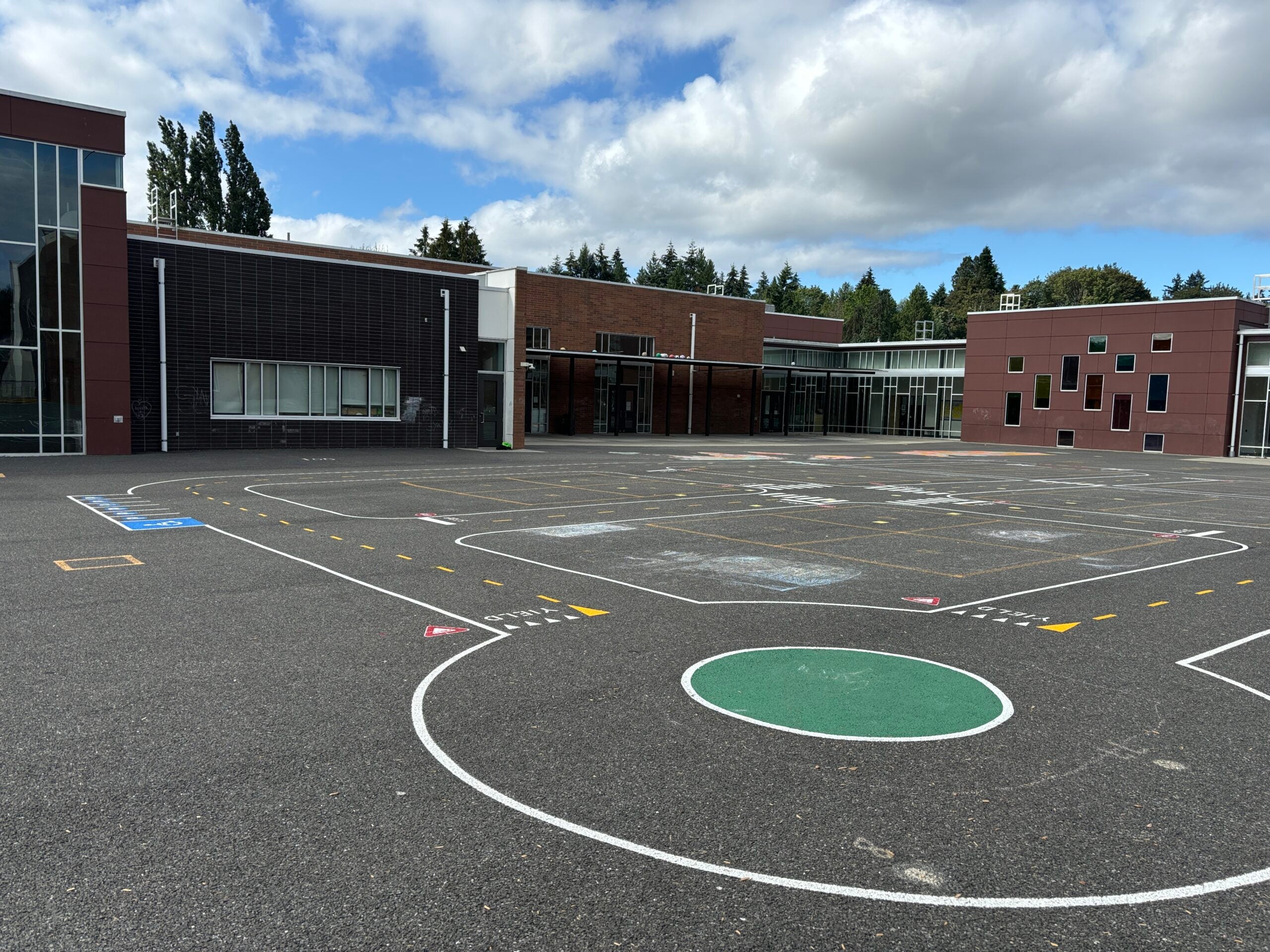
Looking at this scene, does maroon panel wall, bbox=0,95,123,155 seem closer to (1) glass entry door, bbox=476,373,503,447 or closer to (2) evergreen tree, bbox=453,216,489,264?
(1) glass entry door, bbox=476,373,503,447

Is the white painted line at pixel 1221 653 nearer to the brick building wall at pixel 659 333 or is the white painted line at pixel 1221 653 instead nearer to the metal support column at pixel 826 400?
the brick building wall at pixel 659 333

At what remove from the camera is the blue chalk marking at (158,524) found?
45.7ft

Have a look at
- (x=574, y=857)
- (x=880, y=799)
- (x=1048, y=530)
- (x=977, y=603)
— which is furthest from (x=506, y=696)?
(x=1048, y=530)

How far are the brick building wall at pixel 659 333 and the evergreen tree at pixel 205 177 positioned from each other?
114 ft

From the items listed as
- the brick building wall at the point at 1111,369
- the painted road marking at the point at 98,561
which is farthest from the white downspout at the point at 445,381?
the brick building wall at the point at 1111,369

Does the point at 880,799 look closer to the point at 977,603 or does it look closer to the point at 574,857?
the point at 574,857

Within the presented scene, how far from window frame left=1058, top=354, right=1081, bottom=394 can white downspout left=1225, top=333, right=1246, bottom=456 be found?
7.47m

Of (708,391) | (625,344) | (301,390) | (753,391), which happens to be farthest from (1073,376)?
(301,390)

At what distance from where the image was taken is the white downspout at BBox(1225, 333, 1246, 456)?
4569 cm

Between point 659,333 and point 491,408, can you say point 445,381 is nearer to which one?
point 491,408

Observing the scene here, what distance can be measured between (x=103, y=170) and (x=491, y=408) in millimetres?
15324

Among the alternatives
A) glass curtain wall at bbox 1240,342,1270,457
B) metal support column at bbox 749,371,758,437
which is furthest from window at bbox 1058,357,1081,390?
metal support column at bbox 749,371,758,437

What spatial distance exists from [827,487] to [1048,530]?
24.4 feet

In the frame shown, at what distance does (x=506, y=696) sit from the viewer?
21.7 feet
